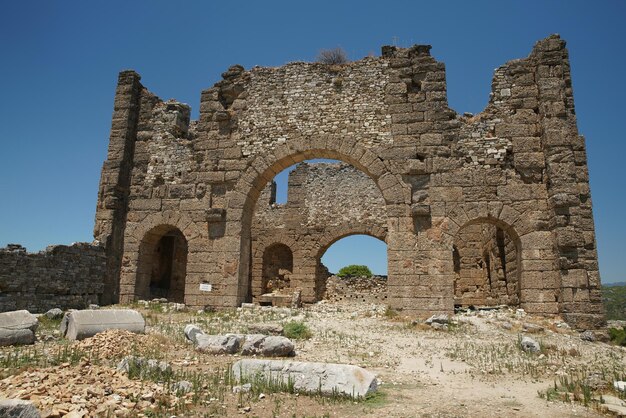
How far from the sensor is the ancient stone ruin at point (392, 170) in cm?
1005

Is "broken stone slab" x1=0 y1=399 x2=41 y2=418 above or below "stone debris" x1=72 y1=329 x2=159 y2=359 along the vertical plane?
below

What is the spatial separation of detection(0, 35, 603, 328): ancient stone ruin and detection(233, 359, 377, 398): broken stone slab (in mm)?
5912

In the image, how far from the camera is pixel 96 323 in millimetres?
6812

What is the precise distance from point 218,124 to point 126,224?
3.81m

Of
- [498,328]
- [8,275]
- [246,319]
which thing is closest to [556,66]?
[498,328]

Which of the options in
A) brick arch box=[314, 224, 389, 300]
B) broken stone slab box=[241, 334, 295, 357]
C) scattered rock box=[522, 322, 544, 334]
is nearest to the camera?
broken stone slab box=[241, 334, 295, 357]

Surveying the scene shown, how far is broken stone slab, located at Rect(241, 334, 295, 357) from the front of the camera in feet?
20.0

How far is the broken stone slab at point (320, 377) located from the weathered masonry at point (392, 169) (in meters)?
5.93

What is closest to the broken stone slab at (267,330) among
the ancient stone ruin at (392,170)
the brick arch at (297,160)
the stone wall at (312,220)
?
the ancient stone ruin at (392,170)

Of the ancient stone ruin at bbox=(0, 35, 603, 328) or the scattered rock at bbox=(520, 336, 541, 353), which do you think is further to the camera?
the ancient stone ruin at bbox=(0, 35, 603, 328)

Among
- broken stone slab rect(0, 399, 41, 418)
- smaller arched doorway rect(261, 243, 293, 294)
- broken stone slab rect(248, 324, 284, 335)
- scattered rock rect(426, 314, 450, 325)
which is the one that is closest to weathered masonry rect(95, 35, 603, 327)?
scattered rock rect(426, 314, 450, 325)

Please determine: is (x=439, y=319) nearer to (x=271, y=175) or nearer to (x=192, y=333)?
(x=192, y=333)

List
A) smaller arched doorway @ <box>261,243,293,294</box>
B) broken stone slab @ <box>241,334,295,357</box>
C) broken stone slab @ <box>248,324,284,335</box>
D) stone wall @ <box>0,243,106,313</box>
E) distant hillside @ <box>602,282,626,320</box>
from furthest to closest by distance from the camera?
distant hillside @ <box>602,282,626,320</box>, smaller arched doorway @ <box>261,243,293,294</box>, stone wall @ <box>0,243,106,313</box>, broken stone slab @ <box>248,324,284,335</box>, broken stone slab @ <box>241,334,295,357</box>

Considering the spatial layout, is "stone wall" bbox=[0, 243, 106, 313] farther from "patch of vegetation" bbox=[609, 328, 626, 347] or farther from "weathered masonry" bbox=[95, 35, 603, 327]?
"patch of vegetation" bbox=[609, 328, 626, 347]
